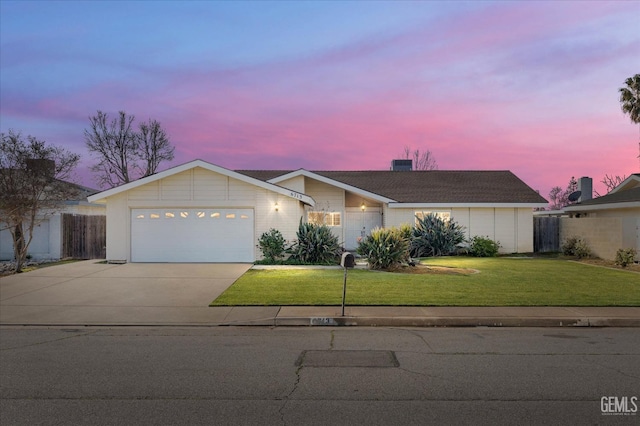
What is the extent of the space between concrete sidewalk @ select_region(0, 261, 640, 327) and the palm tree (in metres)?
18.7

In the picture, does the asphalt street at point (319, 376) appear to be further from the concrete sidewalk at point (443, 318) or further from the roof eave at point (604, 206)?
the roof eave at point (604, 206)

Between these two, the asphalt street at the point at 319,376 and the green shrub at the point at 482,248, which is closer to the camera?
the asphalt street at the point at 319,376

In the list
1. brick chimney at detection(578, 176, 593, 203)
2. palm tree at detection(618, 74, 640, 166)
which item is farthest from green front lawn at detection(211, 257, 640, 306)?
brick chimney at detection(578, 176, 593, 203)

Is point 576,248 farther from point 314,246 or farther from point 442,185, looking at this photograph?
point 314,246

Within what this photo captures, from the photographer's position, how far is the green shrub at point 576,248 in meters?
20.7

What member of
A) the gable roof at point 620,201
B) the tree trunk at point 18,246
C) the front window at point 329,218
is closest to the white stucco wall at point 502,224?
the gable roof at point 620,201

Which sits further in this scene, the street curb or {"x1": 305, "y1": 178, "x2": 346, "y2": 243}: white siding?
{"x1": 305, "y1": 178, "x2": 346, "y2": 243}: white siding

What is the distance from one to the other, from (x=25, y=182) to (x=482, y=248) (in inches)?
765

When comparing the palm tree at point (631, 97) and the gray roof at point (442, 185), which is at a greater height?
the palm tree at point (631, 97)

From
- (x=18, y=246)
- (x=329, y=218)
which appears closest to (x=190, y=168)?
(x=18, y=246)

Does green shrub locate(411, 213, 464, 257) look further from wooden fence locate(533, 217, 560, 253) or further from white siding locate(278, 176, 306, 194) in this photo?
white siding locate(278, 176, 306, 194)

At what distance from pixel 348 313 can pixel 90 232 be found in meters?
16.2

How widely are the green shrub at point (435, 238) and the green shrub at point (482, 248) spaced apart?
2.25ft

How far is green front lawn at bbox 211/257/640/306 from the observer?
10.4 m
